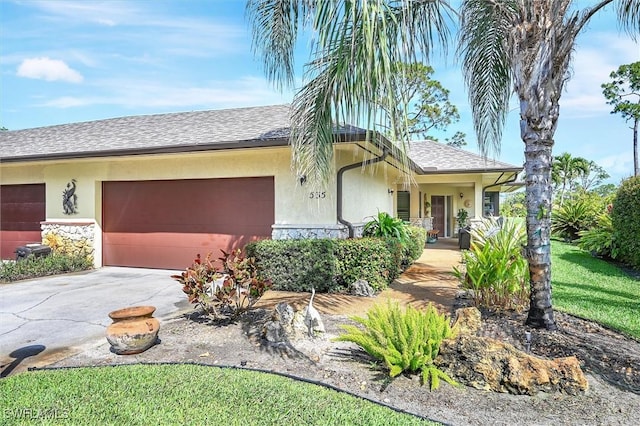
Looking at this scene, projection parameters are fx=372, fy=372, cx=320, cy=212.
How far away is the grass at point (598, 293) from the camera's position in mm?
5867

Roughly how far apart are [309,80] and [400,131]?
→ 1.96 metres

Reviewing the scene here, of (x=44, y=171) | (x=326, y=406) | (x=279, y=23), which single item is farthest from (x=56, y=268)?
(x=326, y=406)

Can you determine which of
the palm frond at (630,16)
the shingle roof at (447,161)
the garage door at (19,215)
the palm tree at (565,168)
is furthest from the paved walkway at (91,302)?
the palm tree at (565,168)

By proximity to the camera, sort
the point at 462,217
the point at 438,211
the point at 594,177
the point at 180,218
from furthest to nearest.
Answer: the point at 594,177 < the point at 438,211 < the point at 462,217 < the point at 180,218

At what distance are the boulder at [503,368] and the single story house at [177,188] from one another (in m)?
4.38

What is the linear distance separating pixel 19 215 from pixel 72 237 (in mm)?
2933

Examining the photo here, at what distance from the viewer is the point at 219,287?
5934mm

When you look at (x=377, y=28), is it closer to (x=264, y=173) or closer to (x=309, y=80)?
(x=309, y=80)

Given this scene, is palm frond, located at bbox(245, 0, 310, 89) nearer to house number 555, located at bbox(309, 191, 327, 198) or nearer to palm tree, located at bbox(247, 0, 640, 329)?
palm tree, located at bbox(247, 0, 640, 329)

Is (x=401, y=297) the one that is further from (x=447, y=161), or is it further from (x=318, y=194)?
(x=447, y=161)

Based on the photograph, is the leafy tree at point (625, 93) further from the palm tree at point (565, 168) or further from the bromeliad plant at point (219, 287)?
the bromeliad plant at point (219, 287)

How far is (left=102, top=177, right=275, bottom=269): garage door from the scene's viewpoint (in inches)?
391

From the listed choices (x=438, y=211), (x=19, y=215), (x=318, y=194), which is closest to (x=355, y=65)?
(x=318, y=194)

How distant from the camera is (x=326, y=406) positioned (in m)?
3.31
